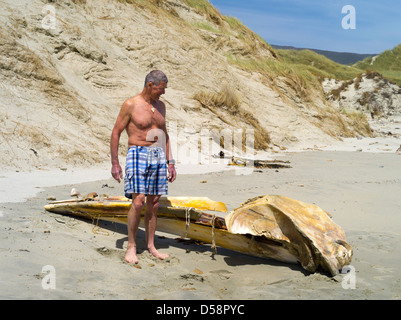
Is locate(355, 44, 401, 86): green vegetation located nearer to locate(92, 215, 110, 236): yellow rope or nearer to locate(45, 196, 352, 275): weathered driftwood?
locate(45, 196, 352, 275): weathered driftwood

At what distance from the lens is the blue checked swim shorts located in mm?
3637

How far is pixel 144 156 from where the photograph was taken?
3688mm

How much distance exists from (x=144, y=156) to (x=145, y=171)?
0.14 meters

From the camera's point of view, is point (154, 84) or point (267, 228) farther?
point (154, 84)

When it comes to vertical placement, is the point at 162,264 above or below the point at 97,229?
below

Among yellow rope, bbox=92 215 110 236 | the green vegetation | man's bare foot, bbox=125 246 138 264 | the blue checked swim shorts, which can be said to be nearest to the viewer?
man's bare foot, bbox=125 246 138 264

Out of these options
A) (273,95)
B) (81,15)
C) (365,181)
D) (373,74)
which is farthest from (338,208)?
(373,74)

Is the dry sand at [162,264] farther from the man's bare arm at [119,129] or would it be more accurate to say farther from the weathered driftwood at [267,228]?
the man's bare arm at [119,129]

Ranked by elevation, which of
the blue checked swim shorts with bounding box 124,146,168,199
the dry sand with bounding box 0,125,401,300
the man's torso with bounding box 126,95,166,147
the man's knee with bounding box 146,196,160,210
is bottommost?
the dry sand with bounding box 0,125,401,300

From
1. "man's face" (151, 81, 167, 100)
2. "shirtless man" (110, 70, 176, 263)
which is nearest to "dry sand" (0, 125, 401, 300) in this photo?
"shirtless man" (110, 70, 176, 263)

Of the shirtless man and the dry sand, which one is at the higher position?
the shirtless man

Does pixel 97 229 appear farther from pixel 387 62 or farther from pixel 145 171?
pixel 387 62

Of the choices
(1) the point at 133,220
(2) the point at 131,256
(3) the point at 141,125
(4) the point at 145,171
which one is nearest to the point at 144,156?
(4) the point at 145,171
